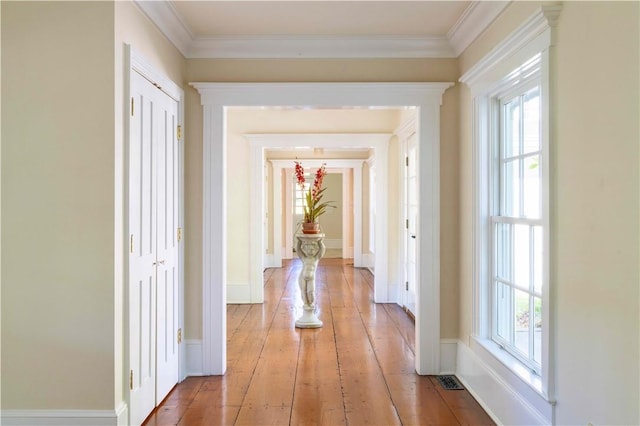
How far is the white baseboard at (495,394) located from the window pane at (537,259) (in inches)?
20.9

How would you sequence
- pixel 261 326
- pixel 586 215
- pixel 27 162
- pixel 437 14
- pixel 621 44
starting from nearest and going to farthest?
pixel 621 44, pixel 586 215, pixel 27 162, pixel 437 14, pixel 261 326

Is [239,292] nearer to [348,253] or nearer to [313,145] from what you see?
[313,145]

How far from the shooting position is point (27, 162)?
213 centimetres

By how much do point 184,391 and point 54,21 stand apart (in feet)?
7.62

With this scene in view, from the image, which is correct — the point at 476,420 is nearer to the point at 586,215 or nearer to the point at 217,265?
the point at 586,215

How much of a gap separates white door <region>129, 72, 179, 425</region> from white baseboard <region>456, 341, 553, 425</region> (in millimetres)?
2019

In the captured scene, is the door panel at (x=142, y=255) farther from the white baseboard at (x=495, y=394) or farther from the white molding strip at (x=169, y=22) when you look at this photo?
the white baseboard at (x=495, y=394)

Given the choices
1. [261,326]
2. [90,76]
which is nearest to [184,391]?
[261,326]

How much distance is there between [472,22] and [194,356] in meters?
3.00

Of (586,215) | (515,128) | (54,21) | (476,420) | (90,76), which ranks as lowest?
(476,420)

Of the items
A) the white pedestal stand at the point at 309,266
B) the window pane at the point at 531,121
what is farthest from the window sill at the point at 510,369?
the white pedestal stand at the point at 309,266

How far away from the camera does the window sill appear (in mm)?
2072

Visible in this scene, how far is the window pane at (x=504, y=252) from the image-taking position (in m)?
2.58

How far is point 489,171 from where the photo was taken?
275 centimetres
